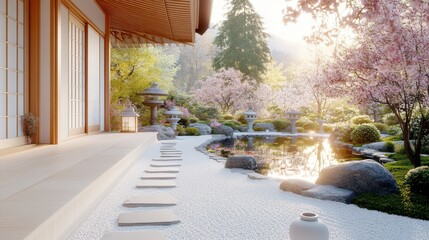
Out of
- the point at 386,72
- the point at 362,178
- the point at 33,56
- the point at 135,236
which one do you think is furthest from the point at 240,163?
the point at 135,236

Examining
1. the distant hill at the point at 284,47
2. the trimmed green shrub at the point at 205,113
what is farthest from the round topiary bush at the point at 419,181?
the distant hill at the point at 284,47

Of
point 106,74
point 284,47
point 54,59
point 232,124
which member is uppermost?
point 284,47

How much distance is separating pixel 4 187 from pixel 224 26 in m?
27.4

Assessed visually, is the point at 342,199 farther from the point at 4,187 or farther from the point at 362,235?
the point at 4,187

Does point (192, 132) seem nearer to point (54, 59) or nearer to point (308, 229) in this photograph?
point (54, 59)

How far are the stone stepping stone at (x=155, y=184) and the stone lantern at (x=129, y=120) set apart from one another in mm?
5534

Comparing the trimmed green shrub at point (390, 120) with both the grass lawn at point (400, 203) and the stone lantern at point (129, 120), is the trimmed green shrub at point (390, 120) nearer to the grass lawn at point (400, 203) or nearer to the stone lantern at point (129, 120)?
the stone lantern at point (129, 120)

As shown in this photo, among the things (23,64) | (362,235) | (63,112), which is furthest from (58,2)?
(362,235)

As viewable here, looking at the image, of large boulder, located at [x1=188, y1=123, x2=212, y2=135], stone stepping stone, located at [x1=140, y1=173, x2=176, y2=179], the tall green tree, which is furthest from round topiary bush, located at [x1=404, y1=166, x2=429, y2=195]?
the tall green tree

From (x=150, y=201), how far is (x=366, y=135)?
10.6 meters

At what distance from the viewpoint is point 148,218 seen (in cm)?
374

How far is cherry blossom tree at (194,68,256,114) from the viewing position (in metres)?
25.2

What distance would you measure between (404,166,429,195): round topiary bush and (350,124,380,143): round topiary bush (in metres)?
8.32

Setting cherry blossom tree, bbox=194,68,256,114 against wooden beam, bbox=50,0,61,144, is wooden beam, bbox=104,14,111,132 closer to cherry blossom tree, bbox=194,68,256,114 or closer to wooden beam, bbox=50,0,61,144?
wooden beam, bbox=50,0,61,144
